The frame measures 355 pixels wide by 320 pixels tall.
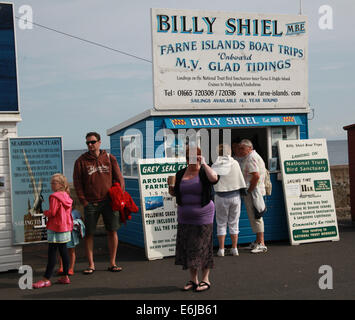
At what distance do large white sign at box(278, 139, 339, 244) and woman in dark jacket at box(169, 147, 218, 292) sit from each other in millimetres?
3505

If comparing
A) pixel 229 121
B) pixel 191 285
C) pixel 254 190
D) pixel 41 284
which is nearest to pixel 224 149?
pixel 254 190

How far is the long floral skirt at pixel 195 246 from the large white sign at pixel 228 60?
3.35 meters

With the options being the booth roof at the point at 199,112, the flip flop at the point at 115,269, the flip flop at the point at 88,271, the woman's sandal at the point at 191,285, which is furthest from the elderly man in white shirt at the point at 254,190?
the flip flop at the point at 88,271

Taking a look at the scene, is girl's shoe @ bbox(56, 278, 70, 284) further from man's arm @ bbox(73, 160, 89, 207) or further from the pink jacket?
man's arm @ bbox(73, 160, 89, 207)

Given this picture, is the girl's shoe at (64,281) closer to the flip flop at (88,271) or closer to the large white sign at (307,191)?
the flip flop at (88,271)

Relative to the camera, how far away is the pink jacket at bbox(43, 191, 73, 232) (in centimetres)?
650

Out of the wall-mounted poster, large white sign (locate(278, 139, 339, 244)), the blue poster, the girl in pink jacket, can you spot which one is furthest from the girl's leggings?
large white sign (locate(278, 139, 339, 244))

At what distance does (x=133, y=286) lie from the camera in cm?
640

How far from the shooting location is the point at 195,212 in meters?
5.86

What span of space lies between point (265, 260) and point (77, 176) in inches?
122

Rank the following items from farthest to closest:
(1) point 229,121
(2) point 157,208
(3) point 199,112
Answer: (1) point 229,121, (3) point 199,112, (2) point 157,208

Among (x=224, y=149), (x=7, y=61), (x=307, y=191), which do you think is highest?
(x=7, y=61)

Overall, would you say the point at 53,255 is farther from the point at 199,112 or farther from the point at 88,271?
the point at 199,112

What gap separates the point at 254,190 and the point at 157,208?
165 cm
